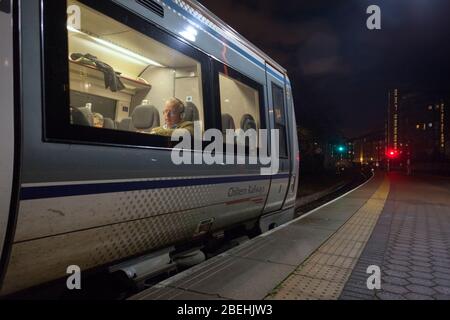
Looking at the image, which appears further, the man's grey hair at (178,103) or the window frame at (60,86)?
the man's grey hair at (178,103)

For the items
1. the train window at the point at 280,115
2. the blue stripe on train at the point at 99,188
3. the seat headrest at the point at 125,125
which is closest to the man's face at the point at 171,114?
the seat headrest at the point at 125,125

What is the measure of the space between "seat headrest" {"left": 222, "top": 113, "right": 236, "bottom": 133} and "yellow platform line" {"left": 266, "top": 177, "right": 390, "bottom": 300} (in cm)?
191

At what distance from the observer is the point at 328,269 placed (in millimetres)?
4375

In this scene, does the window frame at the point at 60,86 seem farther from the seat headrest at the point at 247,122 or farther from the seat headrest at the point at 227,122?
the seat headrest at the point at 247,122

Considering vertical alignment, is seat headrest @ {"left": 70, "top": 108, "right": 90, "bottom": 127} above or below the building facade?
below

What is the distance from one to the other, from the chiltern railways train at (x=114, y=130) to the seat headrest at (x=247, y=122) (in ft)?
0.07

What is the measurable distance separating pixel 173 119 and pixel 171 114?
0.10 metres

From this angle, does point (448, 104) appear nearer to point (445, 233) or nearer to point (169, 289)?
point (445, 233)

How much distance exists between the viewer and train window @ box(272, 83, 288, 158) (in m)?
6.40

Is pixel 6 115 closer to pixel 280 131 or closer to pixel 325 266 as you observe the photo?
pixel 325 266

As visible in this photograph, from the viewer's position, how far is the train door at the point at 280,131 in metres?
6.20

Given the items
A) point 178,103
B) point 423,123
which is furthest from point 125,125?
point 423,123

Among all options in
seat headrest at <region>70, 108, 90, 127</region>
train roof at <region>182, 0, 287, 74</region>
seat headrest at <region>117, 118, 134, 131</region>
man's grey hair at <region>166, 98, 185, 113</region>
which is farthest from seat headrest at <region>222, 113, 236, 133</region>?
seat headrest at <region>70, 108, 90, 127</region>

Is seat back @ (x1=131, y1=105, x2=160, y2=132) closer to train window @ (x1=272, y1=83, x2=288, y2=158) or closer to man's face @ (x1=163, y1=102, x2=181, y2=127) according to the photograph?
man's face @ (x1=163, y1=102, x2=181, y2=127)
